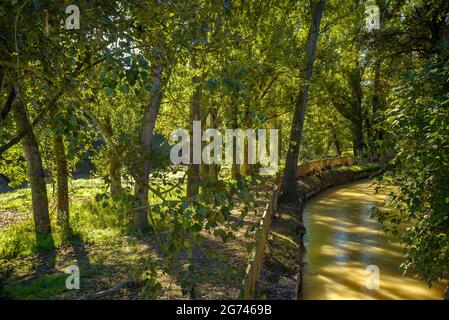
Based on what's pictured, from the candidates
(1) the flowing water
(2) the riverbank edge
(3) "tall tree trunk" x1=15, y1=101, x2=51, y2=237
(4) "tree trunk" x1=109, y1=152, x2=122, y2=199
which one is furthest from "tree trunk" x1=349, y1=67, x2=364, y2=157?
(4) "tree trunk" x1=109, y1=152, x2=122, y2=199

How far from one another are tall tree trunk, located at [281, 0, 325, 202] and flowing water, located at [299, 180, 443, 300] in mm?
1661

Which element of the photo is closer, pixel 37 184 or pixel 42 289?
pixel 42 289

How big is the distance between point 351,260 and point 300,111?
7.85 m

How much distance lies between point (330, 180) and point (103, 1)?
2700 cm

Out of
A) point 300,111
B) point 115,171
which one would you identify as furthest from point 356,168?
point 115,171

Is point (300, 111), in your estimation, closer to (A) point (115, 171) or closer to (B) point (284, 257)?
(B) point (284, 257)

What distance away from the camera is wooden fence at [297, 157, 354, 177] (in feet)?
89.6

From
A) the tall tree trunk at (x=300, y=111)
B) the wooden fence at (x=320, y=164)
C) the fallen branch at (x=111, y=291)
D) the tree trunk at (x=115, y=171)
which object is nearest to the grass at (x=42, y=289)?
the fallen branch at (x=111, y=291)

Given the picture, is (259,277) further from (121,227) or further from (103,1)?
(103,1)

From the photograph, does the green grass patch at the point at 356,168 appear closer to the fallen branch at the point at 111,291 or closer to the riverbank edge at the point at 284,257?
the riverbank edge at the point at 284,257

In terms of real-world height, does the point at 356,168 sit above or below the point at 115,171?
below

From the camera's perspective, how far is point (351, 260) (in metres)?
13.6

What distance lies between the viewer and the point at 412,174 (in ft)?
24.9
